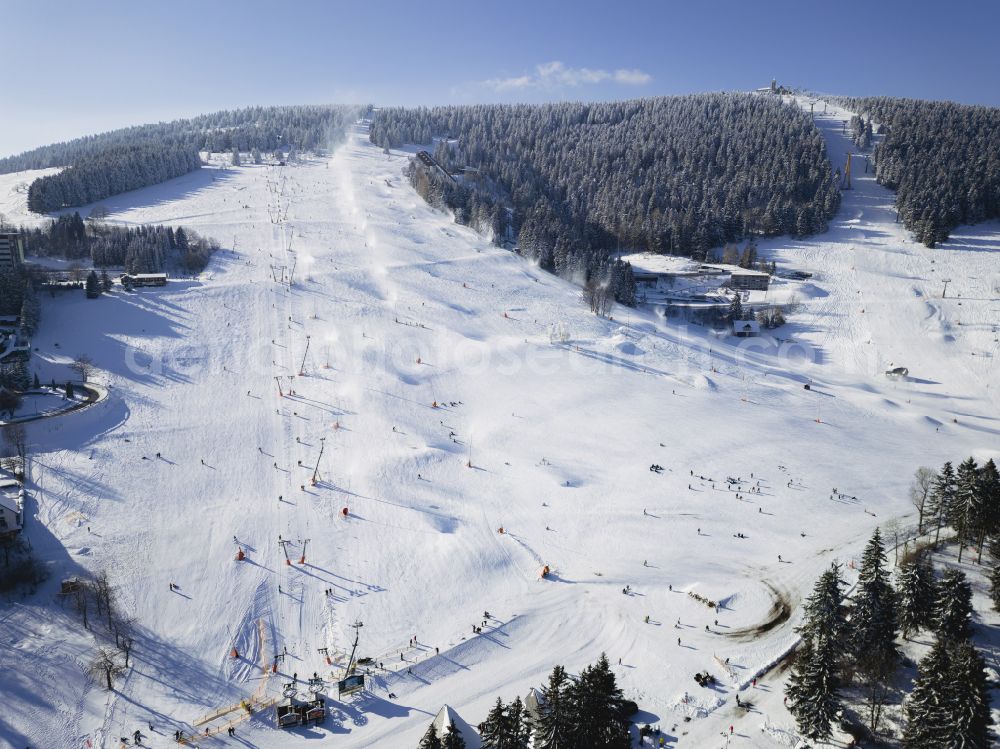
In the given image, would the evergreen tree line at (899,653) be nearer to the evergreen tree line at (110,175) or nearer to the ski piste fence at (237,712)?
the ski piste fence at (237,712)

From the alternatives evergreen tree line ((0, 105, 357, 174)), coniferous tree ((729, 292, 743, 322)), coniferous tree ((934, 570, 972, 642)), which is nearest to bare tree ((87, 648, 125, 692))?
coniferous tree ((934, 570, 972, 642))

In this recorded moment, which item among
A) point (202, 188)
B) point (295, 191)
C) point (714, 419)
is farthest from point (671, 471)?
point (202, 188)

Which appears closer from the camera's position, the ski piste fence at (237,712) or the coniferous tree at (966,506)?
the ski piste fence at (237,712)

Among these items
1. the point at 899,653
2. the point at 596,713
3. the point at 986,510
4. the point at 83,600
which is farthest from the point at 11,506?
the point at 986,510

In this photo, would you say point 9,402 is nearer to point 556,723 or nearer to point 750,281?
point 556,723

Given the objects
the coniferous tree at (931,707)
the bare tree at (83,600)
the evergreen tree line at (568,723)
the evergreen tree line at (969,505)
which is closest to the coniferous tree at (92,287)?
the bare tree at (83,600)

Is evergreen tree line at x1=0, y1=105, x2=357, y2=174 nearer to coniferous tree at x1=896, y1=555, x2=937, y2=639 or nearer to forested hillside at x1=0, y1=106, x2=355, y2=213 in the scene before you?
forested hillside at x1=0, y1=106, x2=355, y2=213
